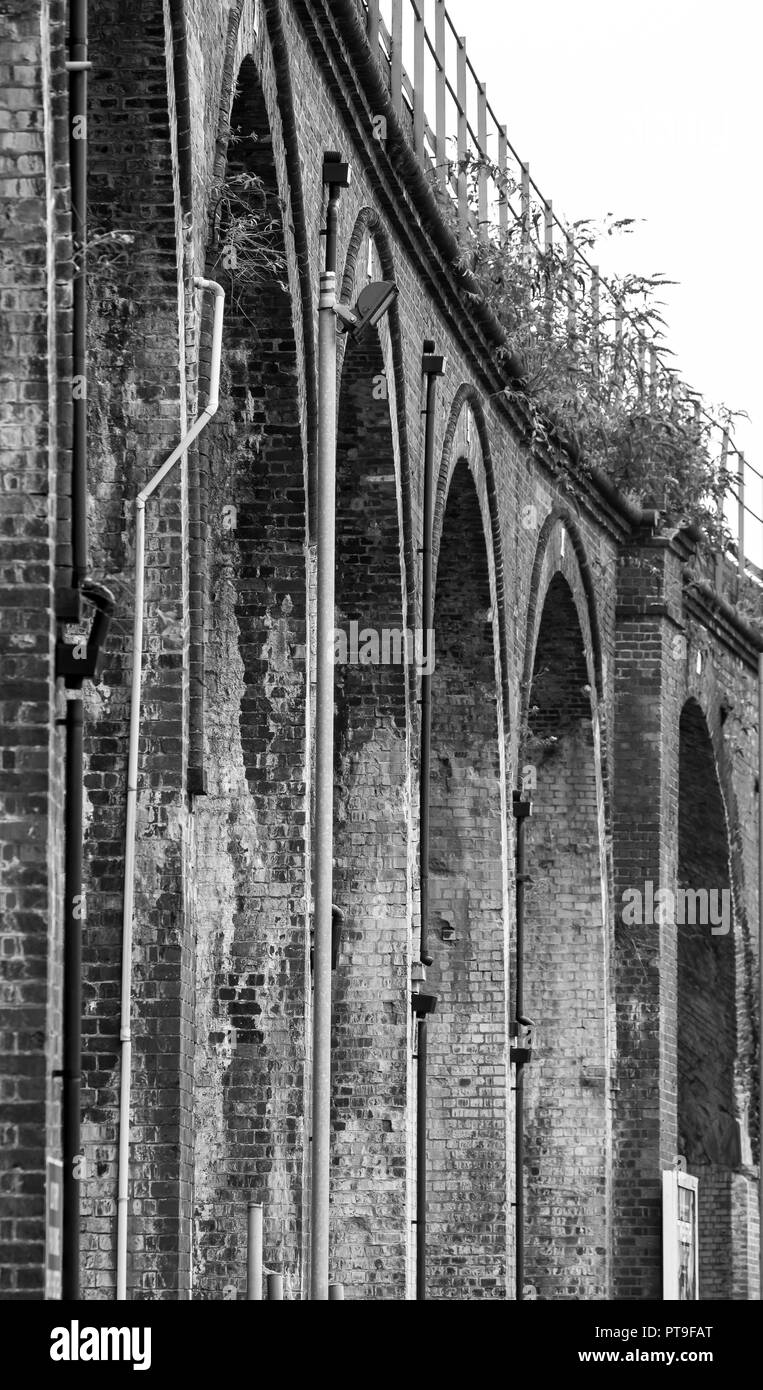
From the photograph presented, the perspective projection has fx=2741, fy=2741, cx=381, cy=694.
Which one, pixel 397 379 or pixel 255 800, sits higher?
pixel 397 379

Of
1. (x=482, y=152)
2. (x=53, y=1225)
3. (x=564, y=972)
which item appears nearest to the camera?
(x=53, y=1225)

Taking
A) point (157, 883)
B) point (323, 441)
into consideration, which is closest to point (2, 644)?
point (157, 883)

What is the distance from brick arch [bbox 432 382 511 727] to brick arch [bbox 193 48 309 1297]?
14.4 feet

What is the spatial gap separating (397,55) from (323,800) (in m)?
6.68

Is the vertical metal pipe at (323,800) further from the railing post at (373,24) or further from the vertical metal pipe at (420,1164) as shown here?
the vertical metal pipe at (420,1164)

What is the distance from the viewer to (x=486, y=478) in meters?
20.5

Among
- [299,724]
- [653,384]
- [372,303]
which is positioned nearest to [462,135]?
[653,384]

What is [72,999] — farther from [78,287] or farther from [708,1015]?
[708,1015]

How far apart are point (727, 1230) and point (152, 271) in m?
19.8

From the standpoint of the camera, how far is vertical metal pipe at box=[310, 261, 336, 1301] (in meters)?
12.8

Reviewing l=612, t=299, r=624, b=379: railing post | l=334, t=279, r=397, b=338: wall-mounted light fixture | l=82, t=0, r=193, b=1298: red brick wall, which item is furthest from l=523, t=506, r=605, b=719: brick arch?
l=82, t=0, r=193, b=1298: red brick wall

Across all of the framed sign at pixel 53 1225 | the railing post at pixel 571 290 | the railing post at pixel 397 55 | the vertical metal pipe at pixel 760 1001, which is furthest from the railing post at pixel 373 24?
the vertical metal pipe at pixel 760 1001

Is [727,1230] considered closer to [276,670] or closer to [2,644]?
[276,670]

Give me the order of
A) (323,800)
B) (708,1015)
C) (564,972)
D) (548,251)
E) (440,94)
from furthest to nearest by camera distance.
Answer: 1. (708,1015)
2. (564,972)
3. (548,251)
4. (440,94)
5. (323,800)
